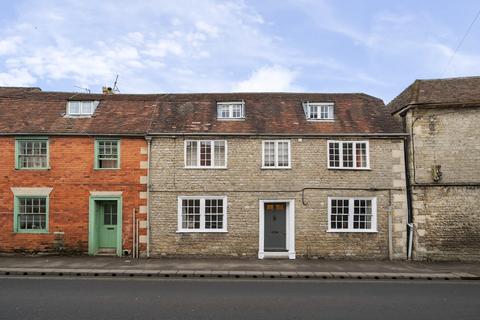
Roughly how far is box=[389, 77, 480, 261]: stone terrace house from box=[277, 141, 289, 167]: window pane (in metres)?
5.33

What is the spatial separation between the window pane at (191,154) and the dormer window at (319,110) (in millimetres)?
5293

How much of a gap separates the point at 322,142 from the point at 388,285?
7264mm

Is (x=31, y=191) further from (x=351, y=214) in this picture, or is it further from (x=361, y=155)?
(x=361, y=155)

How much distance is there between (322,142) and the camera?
731 inches

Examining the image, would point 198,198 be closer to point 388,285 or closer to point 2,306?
point 388,285

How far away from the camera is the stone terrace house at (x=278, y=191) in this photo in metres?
18.1

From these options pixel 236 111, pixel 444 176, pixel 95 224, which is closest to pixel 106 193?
pixel 95 224

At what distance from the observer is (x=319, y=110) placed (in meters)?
19.7

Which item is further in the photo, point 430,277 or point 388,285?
point 430,277

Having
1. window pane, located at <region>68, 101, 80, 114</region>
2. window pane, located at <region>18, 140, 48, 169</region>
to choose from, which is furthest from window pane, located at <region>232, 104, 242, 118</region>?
window pane, located at <region>18, 140, 48, 169</region>

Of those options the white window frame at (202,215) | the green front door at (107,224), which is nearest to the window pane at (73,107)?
the green front door at (107,224)

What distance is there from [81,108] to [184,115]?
4658 mm

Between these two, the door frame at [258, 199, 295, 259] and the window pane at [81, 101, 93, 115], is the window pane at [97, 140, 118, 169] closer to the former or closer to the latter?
the window pane at [81, 101, 93, 115]

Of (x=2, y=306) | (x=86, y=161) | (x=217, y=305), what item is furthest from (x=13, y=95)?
(x=217, y=305)
